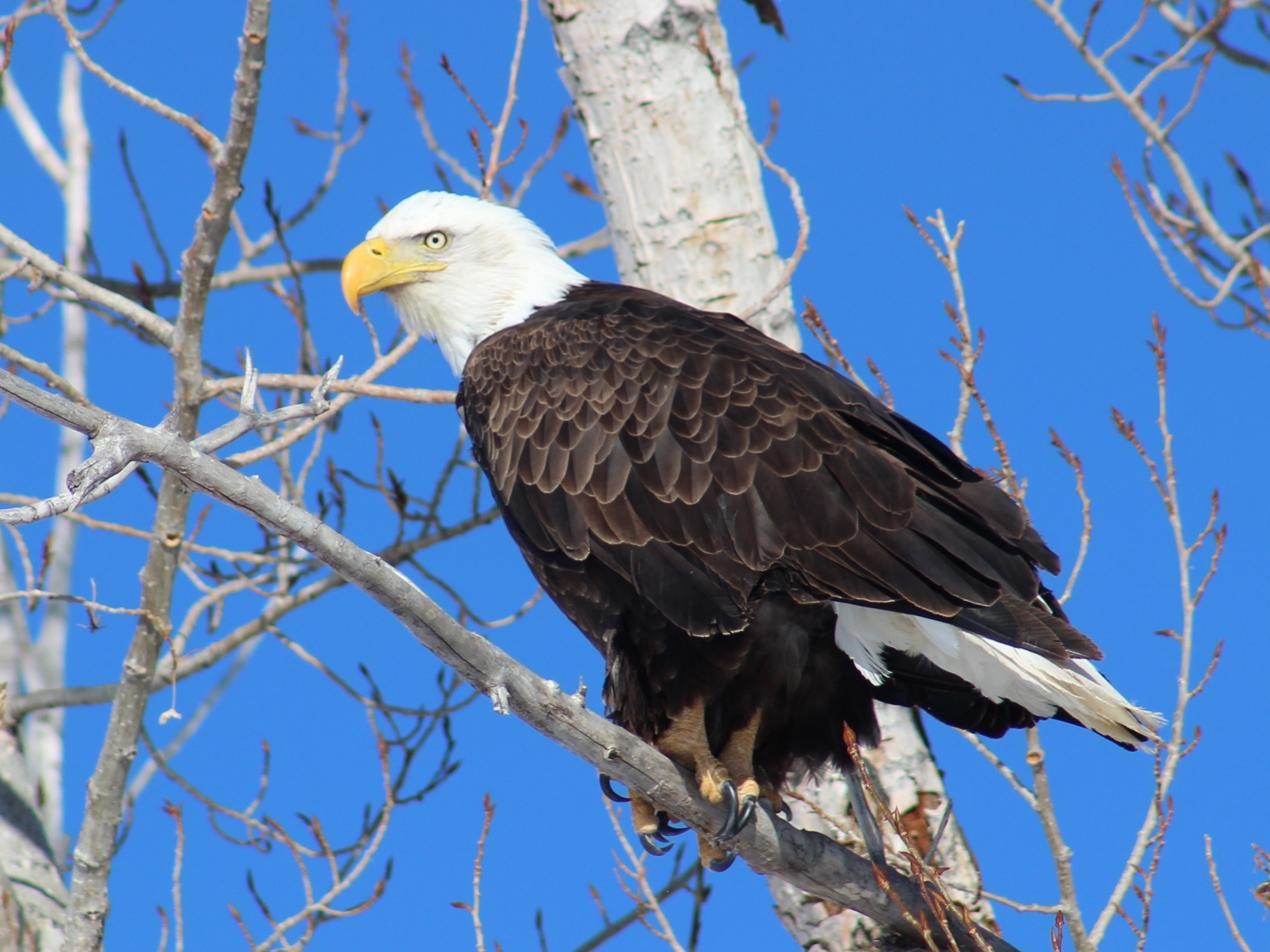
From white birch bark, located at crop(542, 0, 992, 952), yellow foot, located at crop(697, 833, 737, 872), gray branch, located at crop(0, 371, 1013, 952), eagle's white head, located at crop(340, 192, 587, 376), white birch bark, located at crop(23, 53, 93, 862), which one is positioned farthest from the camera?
white birch bark, located at crop(23, 53, 93, 862)

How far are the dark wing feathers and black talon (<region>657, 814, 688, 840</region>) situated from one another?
92cm

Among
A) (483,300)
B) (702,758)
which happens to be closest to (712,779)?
(702,758)

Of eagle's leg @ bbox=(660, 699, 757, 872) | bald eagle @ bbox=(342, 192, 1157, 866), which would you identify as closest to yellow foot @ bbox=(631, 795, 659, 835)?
bald eagle @ bbox=(342, 192, 1157, 866)

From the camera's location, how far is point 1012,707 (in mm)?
3725

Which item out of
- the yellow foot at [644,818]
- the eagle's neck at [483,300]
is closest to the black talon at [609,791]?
the yellow foot at [644,818]

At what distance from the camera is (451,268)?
167 inches

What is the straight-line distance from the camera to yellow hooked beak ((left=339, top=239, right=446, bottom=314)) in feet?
13.9

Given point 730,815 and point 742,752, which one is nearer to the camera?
point 730,815

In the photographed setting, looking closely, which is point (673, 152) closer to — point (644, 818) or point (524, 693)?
point (644, 818)

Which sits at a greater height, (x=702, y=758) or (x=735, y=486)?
(x=735, y=486)

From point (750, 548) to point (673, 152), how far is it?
2.35m

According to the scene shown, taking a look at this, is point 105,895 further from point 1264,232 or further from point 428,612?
point 1264,232

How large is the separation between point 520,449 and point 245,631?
1.98m

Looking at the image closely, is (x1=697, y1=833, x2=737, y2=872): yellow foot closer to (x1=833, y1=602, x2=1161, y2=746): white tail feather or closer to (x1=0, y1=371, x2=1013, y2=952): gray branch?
(x1=0, y1=371, x2=1013, y2=952): gray branch
